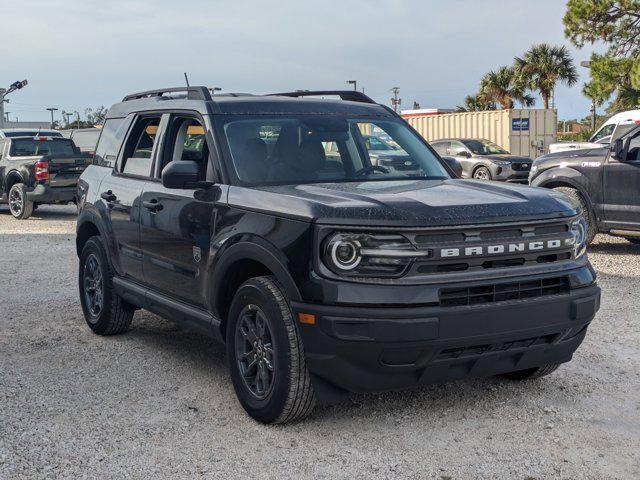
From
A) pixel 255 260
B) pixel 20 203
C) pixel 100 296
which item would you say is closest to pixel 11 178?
pixel 20 203

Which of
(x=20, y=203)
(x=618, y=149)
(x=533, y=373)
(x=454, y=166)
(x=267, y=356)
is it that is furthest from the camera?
(x=20, y=203)

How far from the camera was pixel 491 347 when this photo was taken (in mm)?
4371

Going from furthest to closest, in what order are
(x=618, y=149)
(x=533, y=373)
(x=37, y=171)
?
(x=37, y=171), (x=618, y=149), (x=533, y=373)

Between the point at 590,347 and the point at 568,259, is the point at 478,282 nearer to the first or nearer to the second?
the point at 568,259

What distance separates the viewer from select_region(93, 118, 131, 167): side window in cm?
669

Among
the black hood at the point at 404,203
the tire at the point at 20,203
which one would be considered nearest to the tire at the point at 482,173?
the tire at the point at 20,203

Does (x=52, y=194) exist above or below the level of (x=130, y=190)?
below

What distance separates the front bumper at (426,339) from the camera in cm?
409

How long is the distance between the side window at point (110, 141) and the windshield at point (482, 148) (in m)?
20.8

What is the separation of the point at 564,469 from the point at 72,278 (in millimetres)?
7028

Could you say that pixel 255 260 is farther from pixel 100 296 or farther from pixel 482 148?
pixel 482 148

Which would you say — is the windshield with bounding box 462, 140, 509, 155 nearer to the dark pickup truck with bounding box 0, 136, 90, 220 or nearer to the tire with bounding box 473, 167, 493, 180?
the tire with bounding box 473, 167, 493, 180

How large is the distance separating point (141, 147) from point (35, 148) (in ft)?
41.8

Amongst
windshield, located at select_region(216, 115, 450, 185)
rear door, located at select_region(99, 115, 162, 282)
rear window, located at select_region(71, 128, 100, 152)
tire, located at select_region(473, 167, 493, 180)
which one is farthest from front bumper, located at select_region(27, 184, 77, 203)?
rear window, located at select_region(71, 128, 100, 152)
